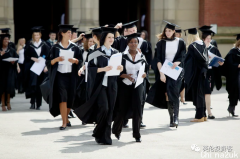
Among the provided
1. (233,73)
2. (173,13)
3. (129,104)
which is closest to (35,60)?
(233,73)

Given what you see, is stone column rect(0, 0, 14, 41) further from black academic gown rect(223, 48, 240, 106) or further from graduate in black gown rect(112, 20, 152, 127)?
black academic gown rect(223, 48, 240, 106)

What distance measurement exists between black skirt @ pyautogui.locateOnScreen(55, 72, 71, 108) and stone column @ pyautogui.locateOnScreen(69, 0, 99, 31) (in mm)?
9507

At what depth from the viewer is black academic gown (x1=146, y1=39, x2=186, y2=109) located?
9.64 meters

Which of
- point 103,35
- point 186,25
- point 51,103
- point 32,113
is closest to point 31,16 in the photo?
point 186,25

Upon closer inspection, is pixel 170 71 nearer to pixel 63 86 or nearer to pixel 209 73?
pixel 209 73

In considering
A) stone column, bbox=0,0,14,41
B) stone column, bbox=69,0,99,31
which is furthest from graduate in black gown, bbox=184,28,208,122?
stone column, bbox=0,0,14,41

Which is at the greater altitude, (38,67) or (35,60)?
(35,60)

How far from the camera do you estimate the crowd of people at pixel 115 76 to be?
7852 millimetres

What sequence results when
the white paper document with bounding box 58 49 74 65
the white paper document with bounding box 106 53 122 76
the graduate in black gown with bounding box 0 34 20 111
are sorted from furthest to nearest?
1. the graduate in black gown with bounding box 0 34 20 111
2. the white paper document with bounding box 58 49 74 65
3. the white paper document with bounding box 106 53 122 76

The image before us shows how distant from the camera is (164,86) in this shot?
999 centimetres

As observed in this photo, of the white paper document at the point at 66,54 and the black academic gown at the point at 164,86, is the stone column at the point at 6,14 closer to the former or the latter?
the white paper document at the point at 66,54

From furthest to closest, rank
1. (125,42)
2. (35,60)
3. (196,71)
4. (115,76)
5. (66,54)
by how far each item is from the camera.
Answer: (35,60) → (196,71) → (125,42) → (66,54) → (115,76)

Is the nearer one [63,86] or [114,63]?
[114,63]

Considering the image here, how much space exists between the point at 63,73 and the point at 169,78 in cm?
203
